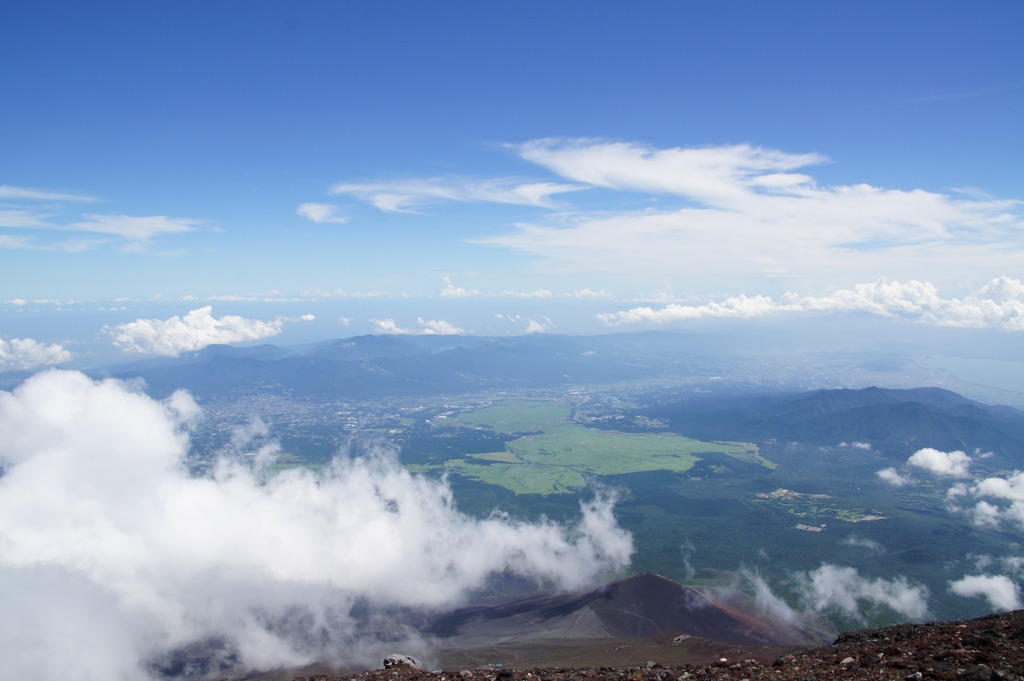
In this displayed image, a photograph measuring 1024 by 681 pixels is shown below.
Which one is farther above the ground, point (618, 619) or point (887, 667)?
point (887, 667)

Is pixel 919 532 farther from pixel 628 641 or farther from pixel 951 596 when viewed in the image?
pixel 628 641

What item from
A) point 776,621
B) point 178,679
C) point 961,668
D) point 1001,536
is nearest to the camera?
point 961,668

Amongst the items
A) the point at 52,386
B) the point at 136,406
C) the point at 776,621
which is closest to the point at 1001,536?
the point at 776,621

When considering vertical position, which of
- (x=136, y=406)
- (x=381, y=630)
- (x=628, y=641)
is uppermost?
(x=136, y=406)

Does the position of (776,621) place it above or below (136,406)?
below

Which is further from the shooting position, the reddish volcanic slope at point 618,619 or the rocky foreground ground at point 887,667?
the reddish volcanic slope at point 618,619

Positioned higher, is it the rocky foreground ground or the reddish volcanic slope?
the rocky foreground ground

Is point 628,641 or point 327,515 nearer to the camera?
point 628,641

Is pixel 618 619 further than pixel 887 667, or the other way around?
pixel 618 619

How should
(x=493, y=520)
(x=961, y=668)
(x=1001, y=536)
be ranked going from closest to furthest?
(x=961, y=668), (x=1001, y=536), (x=493, y=520)

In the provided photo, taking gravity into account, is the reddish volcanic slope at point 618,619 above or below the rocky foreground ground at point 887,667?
below

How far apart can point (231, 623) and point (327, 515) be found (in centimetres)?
5548

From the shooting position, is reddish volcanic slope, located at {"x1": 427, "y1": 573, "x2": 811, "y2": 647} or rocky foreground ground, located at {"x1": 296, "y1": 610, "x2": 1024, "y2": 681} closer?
rocky foreground ground, located at {"x1": 296, "y1": 610, "x2": 1024, "y2": 681}

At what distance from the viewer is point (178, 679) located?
313ft
